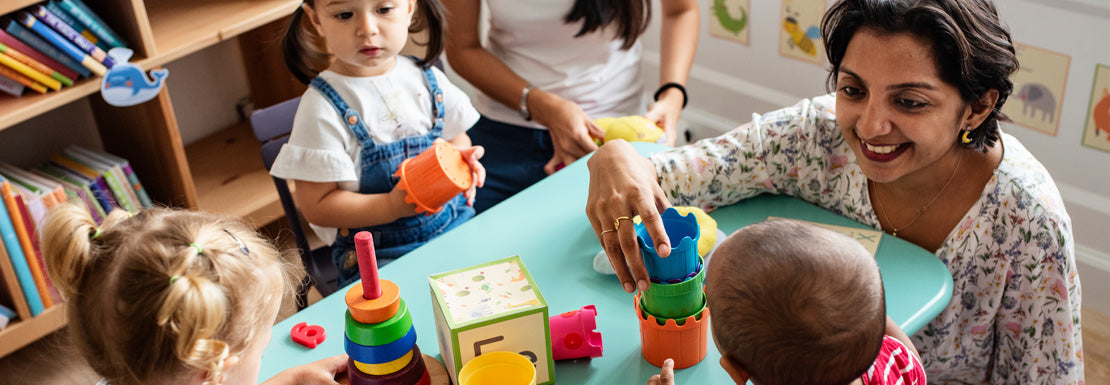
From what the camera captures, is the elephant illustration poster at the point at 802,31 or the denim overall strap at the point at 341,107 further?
the elephant illustration poster at the point at 802,31

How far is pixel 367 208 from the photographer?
1.62m

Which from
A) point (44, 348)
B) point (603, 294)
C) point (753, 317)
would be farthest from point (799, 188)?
point (44, 348)

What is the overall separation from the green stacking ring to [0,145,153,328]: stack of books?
4.13ft

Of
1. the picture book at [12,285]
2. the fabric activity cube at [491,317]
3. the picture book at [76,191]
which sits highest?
the fabric activity cube at [491,317]

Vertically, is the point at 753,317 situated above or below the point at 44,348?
above

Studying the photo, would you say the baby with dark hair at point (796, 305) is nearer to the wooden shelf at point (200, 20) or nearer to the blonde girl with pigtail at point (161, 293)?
the blonde girl with pigtail at point (161, 293)

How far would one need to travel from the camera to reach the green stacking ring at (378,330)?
1.05 m

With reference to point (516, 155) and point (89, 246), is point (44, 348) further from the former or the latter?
point (89, 246)

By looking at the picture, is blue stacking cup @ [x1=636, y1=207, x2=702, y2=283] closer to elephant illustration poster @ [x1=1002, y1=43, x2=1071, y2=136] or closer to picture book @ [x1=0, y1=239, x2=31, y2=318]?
elephant illustration poster @ [x1=1002, y1=43, x2=1071, y2=136]

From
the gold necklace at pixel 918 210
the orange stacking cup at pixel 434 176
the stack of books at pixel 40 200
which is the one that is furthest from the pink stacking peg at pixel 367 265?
the stack of books at pixel 40 200

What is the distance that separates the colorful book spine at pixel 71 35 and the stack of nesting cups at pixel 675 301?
149 cm

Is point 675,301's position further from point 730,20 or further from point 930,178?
point 730,20

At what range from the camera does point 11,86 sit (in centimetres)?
200

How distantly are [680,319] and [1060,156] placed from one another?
1.52 m
